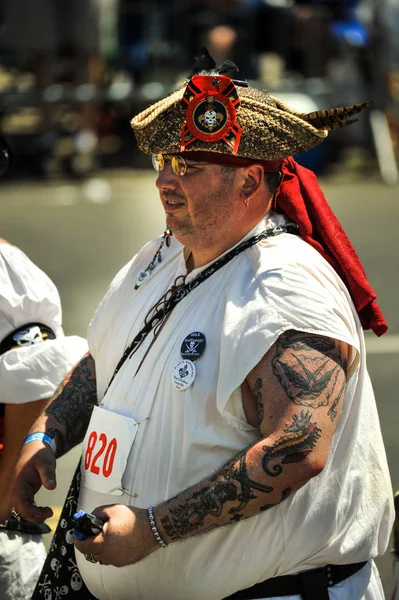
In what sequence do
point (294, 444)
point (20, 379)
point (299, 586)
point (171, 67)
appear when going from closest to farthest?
point (294, 444) → point (299, 586) → point (20, 379) → point (171, 67)

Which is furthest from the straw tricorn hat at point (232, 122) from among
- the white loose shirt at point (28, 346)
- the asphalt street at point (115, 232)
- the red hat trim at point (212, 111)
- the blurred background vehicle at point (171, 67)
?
the blurred background vehicle at point (171, 67)

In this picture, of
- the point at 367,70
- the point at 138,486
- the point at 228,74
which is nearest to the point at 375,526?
the point at 138,486

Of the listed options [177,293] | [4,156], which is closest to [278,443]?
[177,293]

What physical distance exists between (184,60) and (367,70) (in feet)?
7.75

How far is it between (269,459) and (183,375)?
1.05ft

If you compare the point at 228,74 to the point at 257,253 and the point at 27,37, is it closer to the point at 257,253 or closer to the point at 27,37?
the point at 257,253

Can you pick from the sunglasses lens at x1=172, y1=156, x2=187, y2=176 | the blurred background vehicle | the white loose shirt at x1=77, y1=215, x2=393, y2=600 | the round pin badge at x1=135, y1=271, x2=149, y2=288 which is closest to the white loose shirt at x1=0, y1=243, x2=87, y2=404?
the round pin badge at x1=135, y1=271, x2=149, y2=288

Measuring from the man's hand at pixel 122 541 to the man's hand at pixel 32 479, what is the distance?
362 mm

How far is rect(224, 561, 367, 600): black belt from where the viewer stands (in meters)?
3.05

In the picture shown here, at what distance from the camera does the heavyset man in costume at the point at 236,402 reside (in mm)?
2875

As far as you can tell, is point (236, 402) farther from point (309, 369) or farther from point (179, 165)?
point (179, 165)

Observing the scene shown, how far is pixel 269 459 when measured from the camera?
9.30 feet

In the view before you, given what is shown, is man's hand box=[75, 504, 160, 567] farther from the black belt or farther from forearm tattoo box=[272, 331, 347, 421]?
forearm tattoo box=[272, 331, 347, 421]

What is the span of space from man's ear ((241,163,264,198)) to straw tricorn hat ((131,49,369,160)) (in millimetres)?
47
